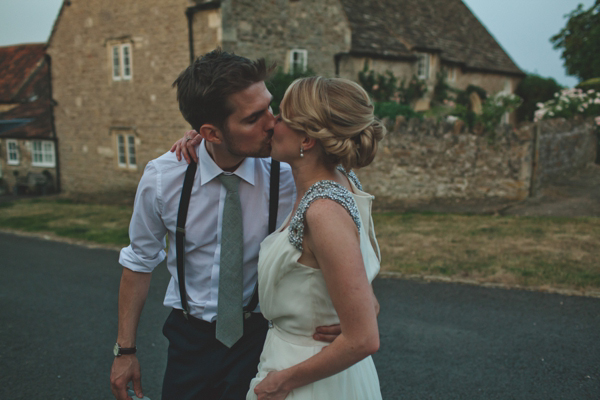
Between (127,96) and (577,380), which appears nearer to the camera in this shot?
(577,380)

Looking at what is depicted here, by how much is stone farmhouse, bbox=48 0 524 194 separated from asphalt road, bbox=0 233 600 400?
972cm

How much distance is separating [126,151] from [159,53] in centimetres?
406

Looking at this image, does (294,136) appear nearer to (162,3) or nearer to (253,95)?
(253,95)

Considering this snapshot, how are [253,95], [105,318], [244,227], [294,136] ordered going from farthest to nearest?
[105,318]
[244,227]
[253,95]
[294,136]

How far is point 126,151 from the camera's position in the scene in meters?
17.8

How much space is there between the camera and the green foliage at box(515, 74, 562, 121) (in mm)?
26938

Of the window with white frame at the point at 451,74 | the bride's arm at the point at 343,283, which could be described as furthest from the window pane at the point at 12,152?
the bride's arm at the point at 343,283

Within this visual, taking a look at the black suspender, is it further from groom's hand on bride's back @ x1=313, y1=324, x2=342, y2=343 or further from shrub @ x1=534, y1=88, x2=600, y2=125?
shrub @ x1=534, y1=88, x2=600, y2=125

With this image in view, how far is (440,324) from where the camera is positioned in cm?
515

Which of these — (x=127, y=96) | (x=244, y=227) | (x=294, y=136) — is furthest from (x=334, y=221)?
(x=127, y=96)

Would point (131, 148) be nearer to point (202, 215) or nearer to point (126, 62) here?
point (126, 62)

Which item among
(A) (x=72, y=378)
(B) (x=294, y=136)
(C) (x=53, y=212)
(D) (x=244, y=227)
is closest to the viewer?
(B) (x=294, y=136)

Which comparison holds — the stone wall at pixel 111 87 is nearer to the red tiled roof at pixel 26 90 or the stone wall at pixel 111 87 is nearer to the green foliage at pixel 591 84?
the red tiled roof at pixel 26 90

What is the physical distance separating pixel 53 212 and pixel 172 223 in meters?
14.7
